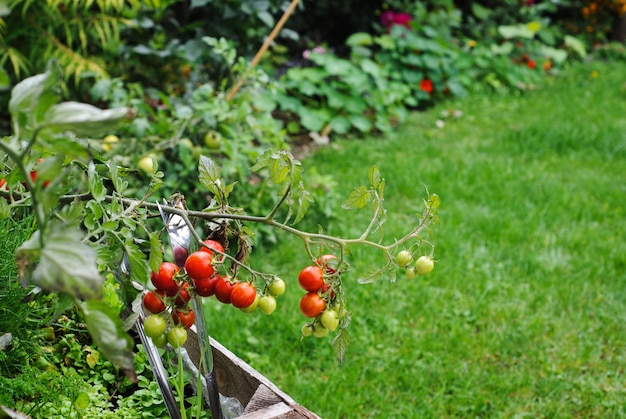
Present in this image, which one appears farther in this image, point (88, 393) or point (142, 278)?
point (88, 393)

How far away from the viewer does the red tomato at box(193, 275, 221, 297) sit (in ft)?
3.11

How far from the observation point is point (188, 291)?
973 millimetres

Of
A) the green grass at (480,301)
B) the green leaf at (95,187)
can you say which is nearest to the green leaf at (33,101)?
the green leaf at (95,187)

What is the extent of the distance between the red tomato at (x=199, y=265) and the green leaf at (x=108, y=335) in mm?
241

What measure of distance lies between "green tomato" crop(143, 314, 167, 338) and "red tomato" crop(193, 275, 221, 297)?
0.06 metres

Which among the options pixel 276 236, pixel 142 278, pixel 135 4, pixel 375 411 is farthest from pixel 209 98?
pixel 142 278

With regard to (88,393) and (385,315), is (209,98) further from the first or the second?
(88,393)

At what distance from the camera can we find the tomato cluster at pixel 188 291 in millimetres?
927

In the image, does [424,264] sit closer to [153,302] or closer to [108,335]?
[153,302]

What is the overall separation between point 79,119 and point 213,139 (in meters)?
2.34

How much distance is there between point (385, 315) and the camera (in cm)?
241

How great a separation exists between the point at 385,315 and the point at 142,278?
1607 millimetres

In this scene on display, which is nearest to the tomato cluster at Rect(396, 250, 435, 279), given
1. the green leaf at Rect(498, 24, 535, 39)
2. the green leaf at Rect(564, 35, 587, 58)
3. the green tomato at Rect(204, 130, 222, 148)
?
the green tomato at Rect(204, 130, 222, 148)

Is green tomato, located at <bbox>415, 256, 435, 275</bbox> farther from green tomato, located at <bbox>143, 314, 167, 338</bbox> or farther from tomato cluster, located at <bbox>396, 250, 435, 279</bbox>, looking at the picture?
green tomato, located at <bbox>143, 314, 167, 338</bbox>
